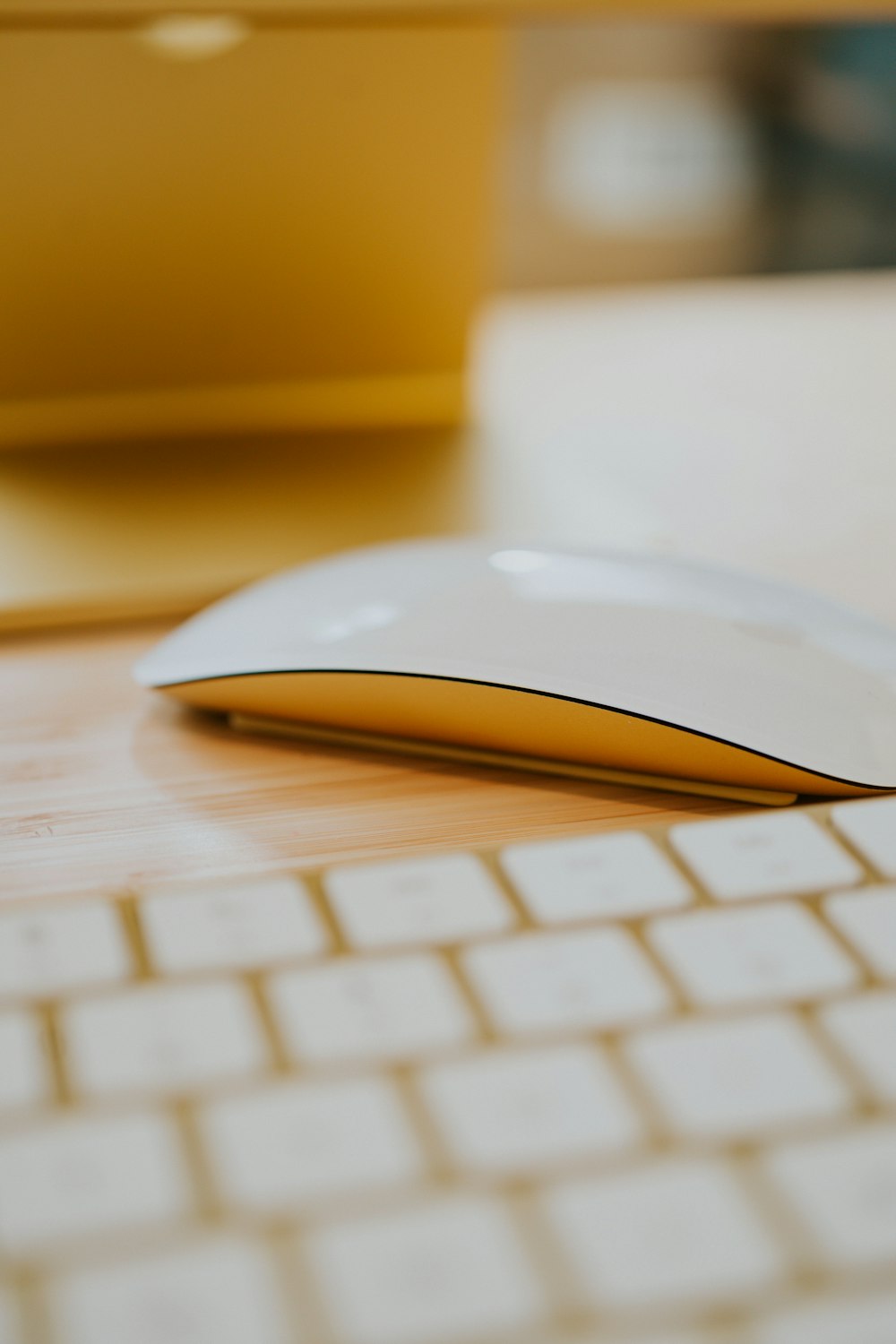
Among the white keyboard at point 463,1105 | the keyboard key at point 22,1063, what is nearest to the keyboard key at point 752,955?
the white keyboard at point 463,1105

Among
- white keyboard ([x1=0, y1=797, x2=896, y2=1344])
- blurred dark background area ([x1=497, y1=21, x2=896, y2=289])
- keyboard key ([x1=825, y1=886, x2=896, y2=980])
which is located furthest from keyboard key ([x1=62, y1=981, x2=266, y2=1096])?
blurred dark background area ([x1=497, y1=21, x2=896, y2=289])

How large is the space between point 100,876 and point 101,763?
0.19 feet

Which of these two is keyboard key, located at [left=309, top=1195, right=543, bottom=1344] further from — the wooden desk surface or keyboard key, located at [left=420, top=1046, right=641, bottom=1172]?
the wooden desk surface

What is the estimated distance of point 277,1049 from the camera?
232 mm

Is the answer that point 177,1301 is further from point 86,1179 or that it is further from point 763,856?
point 763,856

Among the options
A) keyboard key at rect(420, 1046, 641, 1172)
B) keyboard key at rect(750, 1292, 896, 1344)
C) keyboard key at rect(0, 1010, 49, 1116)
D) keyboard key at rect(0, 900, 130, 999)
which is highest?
keyboard key at rect(0, 900, 130, 999)

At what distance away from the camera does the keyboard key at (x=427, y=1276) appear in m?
0.19

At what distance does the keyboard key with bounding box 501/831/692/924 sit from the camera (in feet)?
0.89

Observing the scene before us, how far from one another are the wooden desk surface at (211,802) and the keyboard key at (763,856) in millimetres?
42

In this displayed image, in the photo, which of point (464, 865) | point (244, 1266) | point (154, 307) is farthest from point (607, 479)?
point (244, 1266)

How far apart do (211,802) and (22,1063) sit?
0.13 metres

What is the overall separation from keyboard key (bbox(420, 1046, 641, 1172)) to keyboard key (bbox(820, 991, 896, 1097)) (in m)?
0.04

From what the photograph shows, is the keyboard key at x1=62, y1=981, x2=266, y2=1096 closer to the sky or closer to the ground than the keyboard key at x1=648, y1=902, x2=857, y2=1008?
closer to the sky

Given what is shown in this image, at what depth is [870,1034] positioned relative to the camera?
24cm
